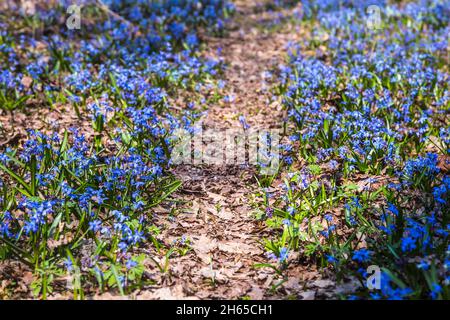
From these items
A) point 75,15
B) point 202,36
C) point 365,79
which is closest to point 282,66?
point 365,79

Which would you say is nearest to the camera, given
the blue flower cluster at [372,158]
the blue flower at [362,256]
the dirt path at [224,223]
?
the blue flower at [362,256]

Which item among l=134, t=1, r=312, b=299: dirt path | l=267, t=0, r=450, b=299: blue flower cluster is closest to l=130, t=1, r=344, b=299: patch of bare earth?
l=134, t=1, r=312, b=299: dirt path

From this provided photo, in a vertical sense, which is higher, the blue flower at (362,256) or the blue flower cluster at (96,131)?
the blue flower cluster at (96,131)

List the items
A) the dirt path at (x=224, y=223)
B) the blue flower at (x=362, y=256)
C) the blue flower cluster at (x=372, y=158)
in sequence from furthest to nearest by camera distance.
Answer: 1. the dirt path at (x=224, y=223)
2. the blue flower cluster at (x=372, y=158)
3. the blue flower at (x=362, y=256)

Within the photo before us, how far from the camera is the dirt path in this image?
404 centimetres

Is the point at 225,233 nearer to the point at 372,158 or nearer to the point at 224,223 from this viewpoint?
the point at 224,223

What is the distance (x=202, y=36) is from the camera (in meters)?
9.59

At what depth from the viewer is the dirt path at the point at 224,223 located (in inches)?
159

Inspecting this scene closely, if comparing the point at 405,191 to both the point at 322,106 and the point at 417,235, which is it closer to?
the point at 417,235

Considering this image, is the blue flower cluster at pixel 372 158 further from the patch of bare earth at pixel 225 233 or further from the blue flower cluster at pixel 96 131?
the blue flower cluster at pixel 96 131

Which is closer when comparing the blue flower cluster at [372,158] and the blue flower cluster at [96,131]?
the blue flower cluster at [372,158]

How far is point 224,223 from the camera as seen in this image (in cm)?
488

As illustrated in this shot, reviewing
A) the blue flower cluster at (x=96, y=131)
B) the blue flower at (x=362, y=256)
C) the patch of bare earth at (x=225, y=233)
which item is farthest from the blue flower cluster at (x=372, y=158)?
the blue flower cluster at (x=96, y=131)
